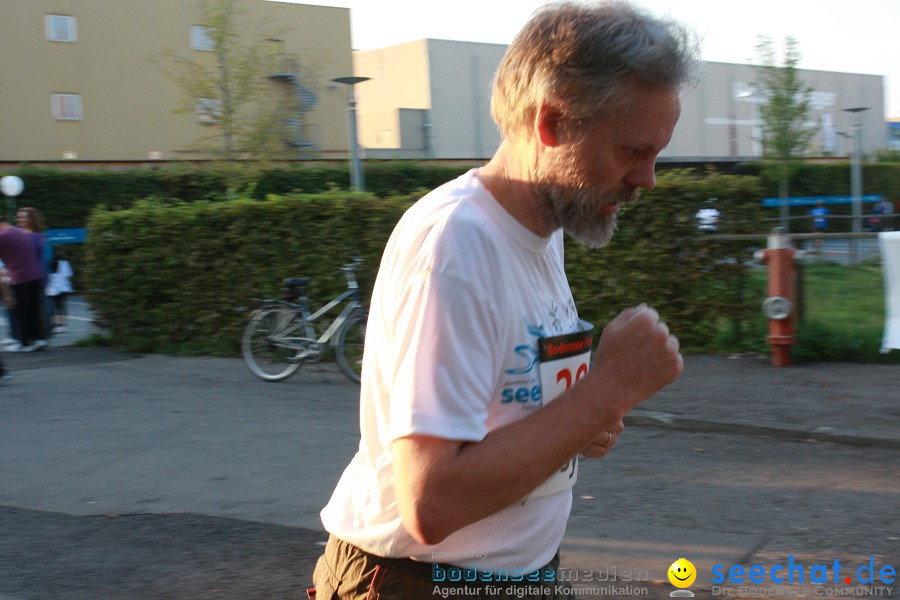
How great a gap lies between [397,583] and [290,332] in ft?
28.0

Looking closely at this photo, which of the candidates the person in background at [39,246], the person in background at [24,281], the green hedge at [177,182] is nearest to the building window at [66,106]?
the green hedge at [177,182]

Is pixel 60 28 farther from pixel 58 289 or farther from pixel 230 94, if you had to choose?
pixel 58 289

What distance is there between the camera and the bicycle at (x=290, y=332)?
32.3ft

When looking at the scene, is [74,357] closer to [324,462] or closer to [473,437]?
[324,462]

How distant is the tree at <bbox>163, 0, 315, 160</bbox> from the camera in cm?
2772

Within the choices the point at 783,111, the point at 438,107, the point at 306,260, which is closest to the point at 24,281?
the point at 306,260

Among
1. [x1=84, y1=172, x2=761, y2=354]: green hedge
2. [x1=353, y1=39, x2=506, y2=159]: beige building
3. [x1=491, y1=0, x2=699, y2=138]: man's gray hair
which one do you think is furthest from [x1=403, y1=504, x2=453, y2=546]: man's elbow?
[x1=353, y1=39, x2=506, y2=159]: beige building

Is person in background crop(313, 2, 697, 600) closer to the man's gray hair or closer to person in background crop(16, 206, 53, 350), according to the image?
the man's gray hair

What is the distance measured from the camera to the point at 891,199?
39875mm

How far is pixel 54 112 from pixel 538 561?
4065 cm

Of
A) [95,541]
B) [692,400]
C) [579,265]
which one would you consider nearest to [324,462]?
[95,541]

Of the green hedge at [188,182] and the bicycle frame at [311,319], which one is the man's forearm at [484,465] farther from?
the green hedge at [188,182]

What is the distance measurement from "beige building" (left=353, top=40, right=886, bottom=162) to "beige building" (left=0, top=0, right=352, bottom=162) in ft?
27.8

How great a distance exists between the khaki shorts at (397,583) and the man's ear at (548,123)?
2.36 ft
